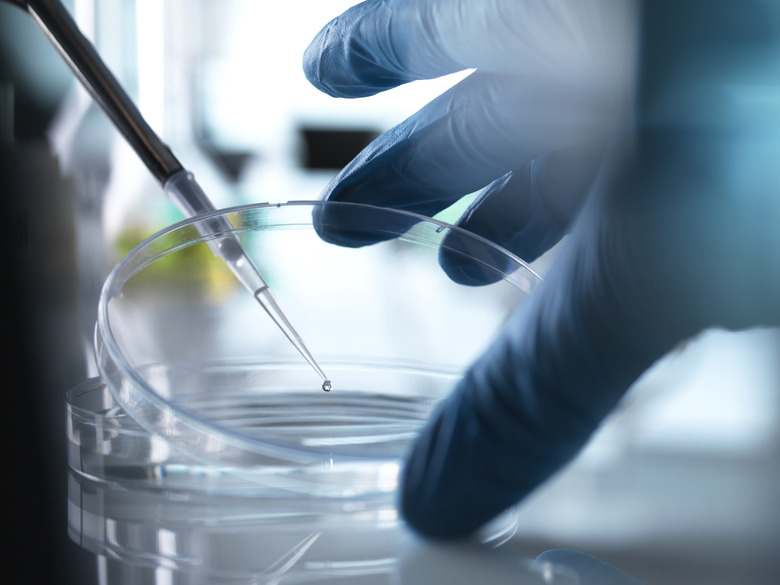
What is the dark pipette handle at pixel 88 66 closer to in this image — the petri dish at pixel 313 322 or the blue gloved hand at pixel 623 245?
the petri dish at pixel 313 322

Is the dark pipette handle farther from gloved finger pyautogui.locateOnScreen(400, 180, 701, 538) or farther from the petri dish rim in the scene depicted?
gloved finger pyautogui.locateOnScreen(400, 180, 701, 538)

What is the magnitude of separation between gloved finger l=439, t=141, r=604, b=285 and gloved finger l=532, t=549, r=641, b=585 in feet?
1.16

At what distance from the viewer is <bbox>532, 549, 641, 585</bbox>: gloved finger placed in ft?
1.25

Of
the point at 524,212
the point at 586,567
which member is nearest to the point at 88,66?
the point at 524,212

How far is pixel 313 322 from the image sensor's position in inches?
34.1

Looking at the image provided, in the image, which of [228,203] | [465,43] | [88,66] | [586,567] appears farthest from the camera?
[228,203]

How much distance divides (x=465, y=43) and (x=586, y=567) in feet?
1.41

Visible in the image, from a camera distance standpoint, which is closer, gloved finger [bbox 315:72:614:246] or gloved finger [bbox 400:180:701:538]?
gloved finger [bbox 400:180:701:538]

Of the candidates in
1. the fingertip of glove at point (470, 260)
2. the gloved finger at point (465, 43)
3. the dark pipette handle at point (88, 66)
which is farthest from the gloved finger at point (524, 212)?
the dark pipette handle at point (88, 66)

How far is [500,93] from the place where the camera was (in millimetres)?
635

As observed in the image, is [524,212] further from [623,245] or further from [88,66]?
[88,66]

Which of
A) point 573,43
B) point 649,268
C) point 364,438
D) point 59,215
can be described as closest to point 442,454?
point 364,438

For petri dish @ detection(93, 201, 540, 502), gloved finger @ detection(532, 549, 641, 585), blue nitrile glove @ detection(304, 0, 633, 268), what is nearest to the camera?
gloved finger @ detection(532, 549, 641, 585)

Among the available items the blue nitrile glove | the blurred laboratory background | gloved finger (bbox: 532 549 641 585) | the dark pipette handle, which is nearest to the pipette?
the dark pipette handle
